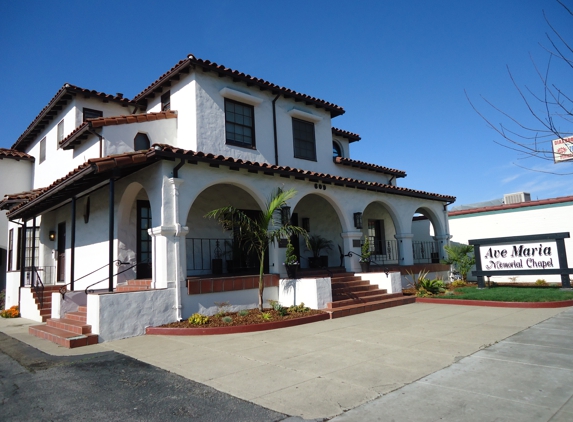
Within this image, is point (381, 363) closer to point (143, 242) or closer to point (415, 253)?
point (143, 242)

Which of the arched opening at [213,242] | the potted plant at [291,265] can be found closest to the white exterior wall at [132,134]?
the arched opening at [213,242]

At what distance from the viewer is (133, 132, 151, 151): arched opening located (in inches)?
491

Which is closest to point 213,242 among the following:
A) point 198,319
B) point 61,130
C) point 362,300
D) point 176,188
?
point 176,188

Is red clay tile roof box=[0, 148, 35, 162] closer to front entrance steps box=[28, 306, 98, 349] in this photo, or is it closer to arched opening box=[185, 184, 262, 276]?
arched opening box=[185, 184, 262, 276]

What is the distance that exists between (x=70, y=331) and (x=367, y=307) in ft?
23.8

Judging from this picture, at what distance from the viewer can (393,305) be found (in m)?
12.4

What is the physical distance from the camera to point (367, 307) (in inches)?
454

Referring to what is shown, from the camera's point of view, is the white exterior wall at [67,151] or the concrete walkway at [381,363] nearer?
the concrete walkway at [381,363]

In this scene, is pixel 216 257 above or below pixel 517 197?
below

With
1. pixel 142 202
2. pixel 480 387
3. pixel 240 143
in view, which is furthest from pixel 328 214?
pixel 480 387

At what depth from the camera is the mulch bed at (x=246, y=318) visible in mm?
9032

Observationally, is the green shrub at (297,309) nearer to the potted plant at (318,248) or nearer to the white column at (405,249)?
the potted plant at (318,248)

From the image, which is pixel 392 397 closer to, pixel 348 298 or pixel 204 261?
pixel 348 298

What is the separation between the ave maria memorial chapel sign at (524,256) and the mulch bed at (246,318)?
750cm
